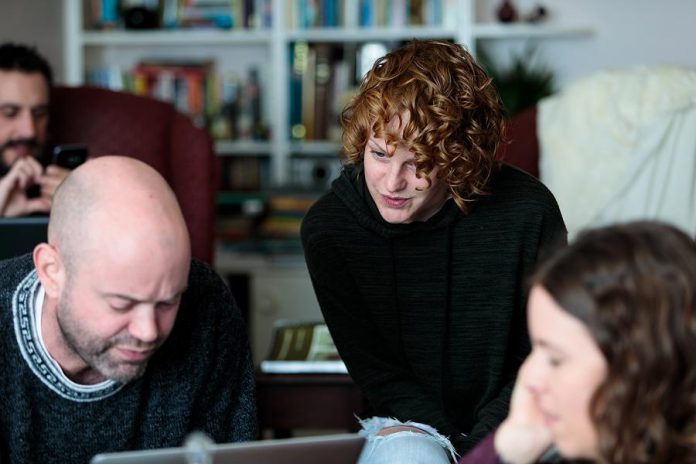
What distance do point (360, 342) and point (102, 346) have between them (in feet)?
1.95

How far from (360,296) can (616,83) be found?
1373 mm

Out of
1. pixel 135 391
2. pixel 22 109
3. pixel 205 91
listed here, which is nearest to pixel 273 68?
pixel 205 91

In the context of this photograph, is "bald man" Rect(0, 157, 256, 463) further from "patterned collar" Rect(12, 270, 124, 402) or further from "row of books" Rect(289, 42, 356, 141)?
"row of books" Rect(289, 42, 356, 141)

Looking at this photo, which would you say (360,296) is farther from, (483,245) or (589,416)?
(589,416)

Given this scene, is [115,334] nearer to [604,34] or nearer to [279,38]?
[279,38]

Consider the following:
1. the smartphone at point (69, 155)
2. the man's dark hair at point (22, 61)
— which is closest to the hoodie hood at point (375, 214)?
the smartphone at point (69, 155)

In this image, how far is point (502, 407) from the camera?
1.91m

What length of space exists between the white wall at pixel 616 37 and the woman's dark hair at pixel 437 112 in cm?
→ 237

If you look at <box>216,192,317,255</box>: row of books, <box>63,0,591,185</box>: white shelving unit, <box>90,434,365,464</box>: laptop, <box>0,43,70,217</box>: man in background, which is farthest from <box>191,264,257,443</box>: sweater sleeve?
<box>63,0,591,185</box>: white shelving unit

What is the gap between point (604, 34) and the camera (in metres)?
4.17

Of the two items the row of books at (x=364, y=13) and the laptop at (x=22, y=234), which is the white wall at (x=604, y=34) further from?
the laptop at (x=22, y=234)

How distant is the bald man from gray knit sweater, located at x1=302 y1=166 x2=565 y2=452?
24 cm

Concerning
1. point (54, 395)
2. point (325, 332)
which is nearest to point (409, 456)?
point (54, 395)

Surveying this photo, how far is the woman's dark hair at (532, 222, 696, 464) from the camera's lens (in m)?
1.11
